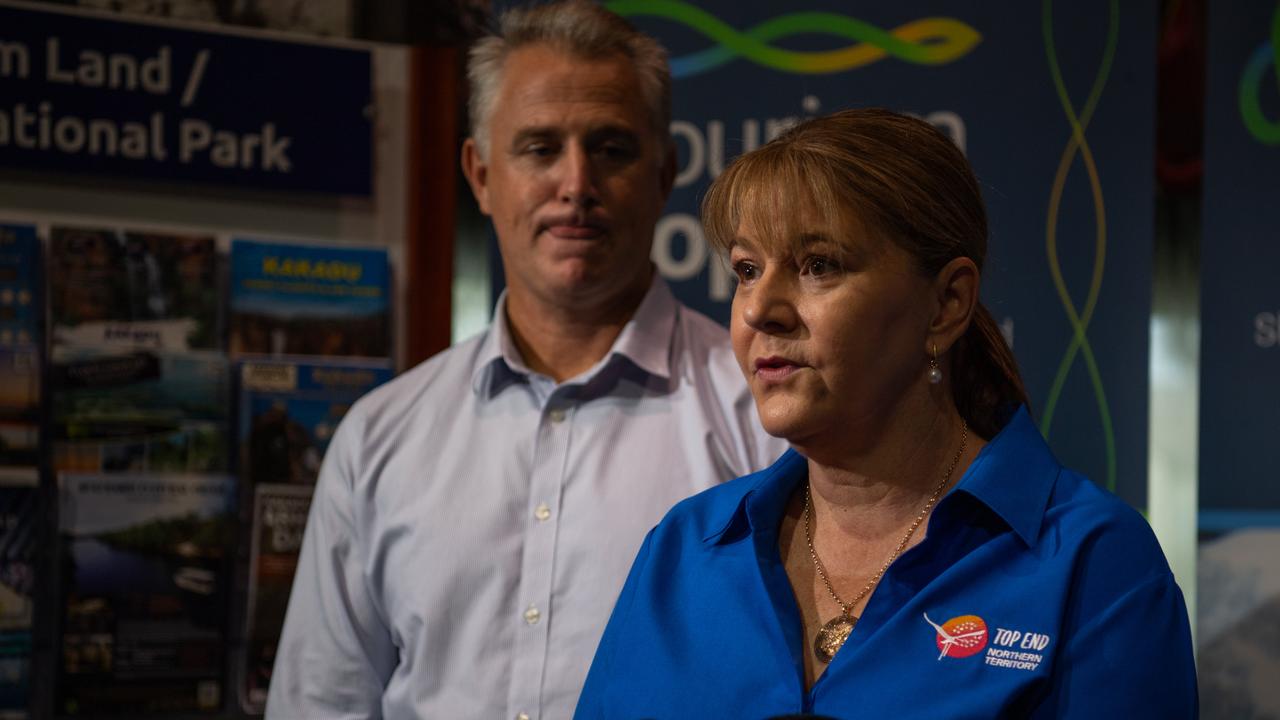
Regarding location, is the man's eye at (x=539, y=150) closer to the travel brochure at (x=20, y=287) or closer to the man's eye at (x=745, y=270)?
the man's eye at (x=745, y=270)

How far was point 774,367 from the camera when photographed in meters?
1.64

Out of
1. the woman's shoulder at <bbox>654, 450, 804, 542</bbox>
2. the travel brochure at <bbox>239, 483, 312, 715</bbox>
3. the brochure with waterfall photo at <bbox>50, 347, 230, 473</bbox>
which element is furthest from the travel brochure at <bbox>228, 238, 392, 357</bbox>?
the woman's shoulder at <bbox>654, 450, 804, 542</bbox>

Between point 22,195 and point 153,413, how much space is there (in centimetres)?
55

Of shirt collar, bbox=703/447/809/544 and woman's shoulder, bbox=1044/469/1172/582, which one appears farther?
shirt collar, bbox=703/447/809/544

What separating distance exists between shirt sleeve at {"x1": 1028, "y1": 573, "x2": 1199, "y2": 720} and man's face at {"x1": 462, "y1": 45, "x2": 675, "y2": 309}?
1180mm

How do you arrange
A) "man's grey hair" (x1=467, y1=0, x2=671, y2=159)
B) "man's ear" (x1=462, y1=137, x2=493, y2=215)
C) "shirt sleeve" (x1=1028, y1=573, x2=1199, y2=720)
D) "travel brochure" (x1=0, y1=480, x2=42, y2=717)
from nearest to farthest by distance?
"shirt sleeve" (x1=1028, y1=573, x2=1199, y2=720)
"man's grey hair" (x1=467, y1=0, x2=671, y2=159)
"man's ear" (x1=462, y1=137, x2=493, y2=215)
"travel brochure" (x1=0, y1=480, x2=42, y2=717)

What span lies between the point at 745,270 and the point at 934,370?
0.28 metres

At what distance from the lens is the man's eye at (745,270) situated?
1706mm

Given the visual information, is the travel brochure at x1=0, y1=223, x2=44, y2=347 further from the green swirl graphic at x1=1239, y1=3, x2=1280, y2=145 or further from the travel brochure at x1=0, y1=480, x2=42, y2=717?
the green swirl graphic at x1=1239, y1=3, x2=1280, y2=145

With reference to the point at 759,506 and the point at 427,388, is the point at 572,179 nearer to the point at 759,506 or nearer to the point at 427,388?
the point at 427,388

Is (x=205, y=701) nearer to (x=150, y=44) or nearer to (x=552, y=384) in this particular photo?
(x=552, y=384)

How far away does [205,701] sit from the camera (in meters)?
2.90

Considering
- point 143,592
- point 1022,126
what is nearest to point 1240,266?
point 1022,126

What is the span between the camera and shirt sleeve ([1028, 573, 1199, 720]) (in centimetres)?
143
